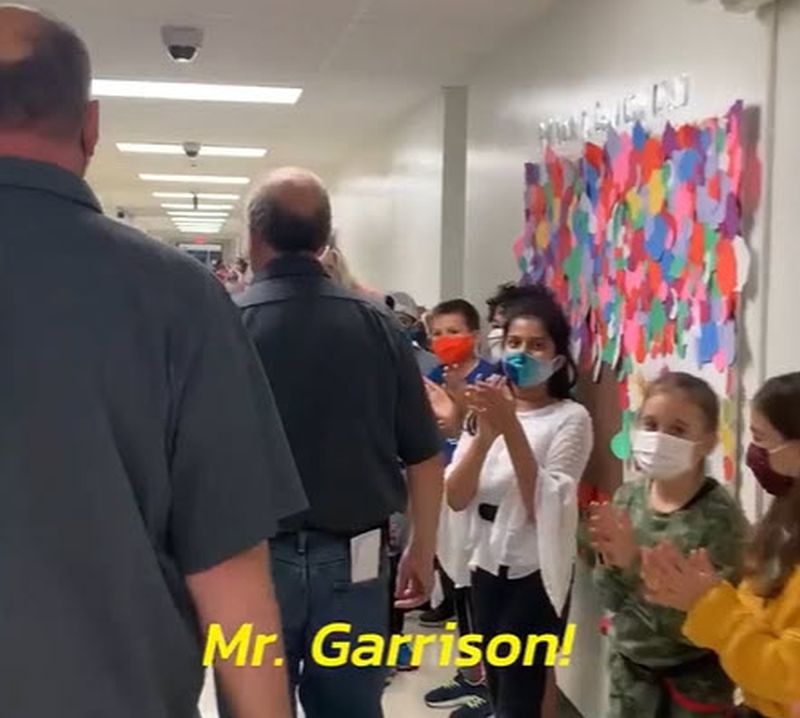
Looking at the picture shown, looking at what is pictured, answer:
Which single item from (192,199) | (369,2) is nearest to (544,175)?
(369,2)

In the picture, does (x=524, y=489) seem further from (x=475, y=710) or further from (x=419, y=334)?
(x=419, y=334)

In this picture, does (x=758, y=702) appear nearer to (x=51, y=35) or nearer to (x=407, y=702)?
(x=51, y=35)

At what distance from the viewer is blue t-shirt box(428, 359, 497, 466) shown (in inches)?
138

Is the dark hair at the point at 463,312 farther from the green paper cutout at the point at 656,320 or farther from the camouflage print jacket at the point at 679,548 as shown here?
the camouflage print jacket at the point at 679,548

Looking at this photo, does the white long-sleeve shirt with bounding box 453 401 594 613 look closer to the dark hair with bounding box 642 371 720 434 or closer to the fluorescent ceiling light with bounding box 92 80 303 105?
the dark hair with bounding box 642 371 720 434

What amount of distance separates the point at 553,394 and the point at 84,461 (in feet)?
6.55

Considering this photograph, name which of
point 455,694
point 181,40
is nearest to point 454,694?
point 455,694

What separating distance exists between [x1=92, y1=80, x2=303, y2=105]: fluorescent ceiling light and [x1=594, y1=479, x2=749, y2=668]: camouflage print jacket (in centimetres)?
420

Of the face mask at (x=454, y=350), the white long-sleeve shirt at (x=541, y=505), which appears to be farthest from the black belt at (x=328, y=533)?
the face mask at (x=454, y=350)

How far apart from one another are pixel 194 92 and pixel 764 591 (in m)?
4.95

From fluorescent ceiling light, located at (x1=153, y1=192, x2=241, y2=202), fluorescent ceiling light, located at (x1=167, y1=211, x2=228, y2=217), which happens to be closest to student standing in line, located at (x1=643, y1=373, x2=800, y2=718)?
fluorescent ceiling light, located at (x1=153, y1=192, x2=241, y2=202)

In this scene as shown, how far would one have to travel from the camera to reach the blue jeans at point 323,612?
2.21m

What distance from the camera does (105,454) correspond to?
122cm

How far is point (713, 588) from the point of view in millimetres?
1784
